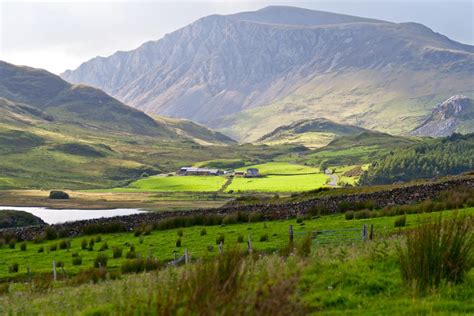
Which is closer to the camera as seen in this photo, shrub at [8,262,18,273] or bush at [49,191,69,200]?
shrub at [8,262,18,273]

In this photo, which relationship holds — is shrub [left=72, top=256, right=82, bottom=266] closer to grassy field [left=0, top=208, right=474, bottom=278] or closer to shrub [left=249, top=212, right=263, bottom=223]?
grassy field [left=0, top=208, right=474, bottom=278]

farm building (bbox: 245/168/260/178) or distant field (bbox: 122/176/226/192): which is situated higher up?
farm building (bbox: 245/168/260/178)

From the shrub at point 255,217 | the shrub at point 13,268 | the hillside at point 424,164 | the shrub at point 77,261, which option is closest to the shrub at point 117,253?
the shrub at point 77,261

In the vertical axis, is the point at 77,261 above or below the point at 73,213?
below

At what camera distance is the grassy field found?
2967cm

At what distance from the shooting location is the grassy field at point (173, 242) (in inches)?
1168

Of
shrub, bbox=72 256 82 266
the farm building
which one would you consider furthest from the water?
the farm building

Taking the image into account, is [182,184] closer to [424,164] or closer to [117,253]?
[424,164]

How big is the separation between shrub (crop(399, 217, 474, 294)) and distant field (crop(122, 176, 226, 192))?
14816 cm

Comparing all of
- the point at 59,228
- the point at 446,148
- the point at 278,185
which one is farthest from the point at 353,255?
the point at 446,148

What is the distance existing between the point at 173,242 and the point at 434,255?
26.6 m

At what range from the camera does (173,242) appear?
36.2 m

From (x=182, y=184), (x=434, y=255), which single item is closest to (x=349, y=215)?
(x=434, y=255)

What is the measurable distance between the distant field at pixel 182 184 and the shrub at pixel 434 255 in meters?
148
